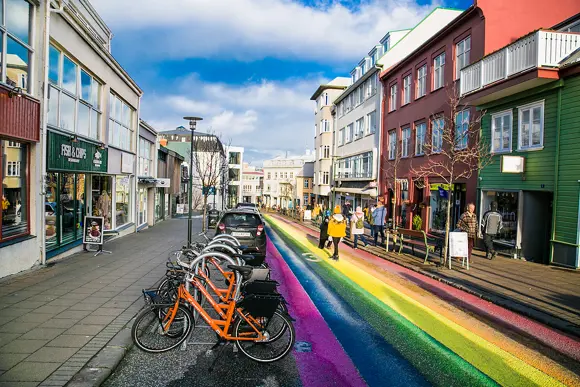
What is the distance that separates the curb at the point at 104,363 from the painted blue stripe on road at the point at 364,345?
2.65 metres

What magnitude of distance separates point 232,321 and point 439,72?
67.5ft

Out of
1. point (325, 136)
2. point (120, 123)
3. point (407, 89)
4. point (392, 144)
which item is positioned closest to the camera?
point (120, 123)

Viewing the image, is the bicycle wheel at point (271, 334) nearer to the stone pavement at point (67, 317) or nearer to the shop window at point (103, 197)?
the stone pavement at point (67, 317)

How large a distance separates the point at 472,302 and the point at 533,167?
7.97 meters

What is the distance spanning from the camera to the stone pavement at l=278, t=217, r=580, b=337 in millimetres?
7648

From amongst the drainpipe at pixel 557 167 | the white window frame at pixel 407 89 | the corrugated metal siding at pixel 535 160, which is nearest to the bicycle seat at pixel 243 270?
the drainpipe at pixel 557 167

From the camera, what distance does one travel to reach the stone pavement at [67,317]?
181 inches

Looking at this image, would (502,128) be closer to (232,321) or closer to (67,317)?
(232,321)

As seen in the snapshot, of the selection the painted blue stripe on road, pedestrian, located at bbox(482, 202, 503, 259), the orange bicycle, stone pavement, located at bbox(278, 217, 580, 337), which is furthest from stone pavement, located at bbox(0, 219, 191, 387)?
pedestrian, located at bbox(482, 202, 503, 259)

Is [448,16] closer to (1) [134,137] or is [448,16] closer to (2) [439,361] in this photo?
(1) [134,137]

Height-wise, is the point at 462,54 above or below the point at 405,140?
above

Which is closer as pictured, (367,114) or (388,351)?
(388,351)

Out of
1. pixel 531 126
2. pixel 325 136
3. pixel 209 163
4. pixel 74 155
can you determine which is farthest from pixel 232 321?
pixel 325 136

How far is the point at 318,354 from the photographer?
17.8 feet
